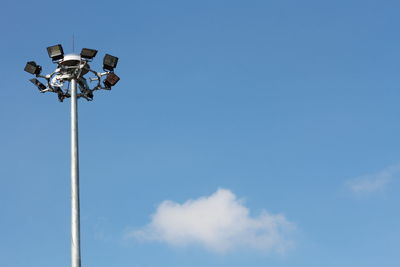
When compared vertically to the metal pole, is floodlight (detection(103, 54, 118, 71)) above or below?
above

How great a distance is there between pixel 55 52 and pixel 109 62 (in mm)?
3588

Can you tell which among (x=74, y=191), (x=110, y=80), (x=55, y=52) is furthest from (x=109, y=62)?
(x=74, y=191)

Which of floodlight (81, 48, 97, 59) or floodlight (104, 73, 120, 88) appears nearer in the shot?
floodlight (81, 48, 97, 59)

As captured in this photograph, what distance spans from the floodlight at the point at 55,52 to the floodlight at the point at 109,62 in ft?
10.1

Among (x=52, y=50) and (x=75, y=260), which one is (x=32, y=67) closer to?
(x=52, y=50)

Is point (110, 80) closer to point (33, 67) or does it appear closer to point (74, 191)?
point (33, 67)

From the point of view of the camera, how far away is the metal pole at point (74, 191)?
38.7 metres

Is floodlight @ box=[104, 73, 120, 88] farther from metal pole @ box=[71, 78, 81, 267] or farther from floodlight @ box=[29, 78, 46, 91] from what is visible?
floodlight @ box=[29, 78, 46, 91]

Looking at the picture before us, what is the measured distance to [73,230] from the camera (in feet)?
129

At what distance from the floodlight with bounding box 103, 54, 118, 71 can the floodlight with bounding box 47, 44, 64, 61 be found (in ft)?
10.1

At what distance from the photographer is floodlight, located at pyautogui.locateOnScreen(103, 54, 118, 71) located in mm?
46375

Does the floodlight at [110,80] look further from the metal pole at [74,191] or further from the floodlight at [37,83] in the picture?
the floodlight at [37,83]

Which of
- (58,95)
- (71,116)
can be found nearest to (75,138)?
(71,116)

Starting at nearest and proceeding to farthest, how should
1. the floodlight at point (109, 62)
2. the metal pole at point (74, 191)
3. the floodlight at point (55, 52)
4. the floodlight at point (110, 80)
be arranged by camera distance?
1. the metal pole at point (74, 191)
2. the floodlight at point (55, 52)
3. the floodlight at point (110, 80)
4. the floodlight at point (109, 62)
